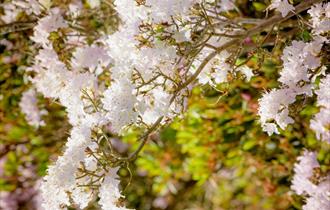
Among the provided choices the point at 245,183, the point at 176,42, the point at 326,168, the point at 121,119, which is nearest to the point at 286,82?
the point at 176,42

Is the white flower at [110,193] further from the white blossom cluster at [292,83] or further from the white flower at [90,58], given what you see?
the white flower at [90,58]

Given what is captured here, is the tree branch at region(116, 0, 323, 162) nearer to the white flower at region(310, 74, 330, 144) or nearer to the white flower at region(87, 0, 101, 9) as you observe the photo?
the white flower at region(310, 74, 330, 144)

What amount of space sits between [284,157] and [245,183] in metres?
1.97

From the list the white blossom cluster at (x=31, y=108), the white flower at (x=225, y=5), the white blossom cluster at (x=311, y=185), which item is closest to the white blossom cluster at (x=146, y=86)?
the white flower at (x=225, y=5)

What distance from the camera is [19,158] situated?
→ 4918mm

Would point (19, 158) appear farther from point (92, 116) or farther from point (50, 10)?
point (92, 116)

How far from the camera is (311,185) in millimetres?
3141

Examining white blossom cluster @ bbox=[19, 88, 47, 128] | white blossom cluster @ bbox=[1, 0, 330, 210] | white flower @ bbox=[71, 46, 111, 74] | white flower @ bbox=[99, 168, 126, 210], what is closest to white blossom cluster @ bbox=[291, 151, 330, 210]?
white blossom cluster @ bbox=[1, 0, 330, 210]

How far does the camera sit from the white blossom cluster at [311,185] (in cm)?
284

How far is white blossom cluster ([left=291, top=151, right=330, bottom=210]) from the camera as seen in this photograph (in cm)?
284

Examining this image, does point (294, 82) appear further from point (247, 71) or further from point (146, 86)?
point (146, 86)

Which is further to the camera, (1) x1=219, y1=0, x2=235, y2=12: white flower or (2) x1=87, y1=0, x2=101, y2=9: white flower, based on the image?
(2) x1=87, y1=0, x2=101, y2=9: white flower

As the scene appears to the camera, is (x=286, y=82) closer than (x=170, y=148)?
Yes

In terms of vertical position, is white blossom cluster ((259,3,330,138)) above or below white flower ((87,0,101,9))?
below
